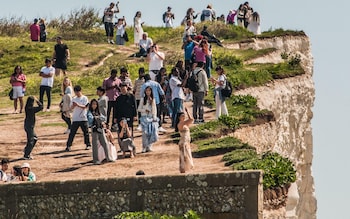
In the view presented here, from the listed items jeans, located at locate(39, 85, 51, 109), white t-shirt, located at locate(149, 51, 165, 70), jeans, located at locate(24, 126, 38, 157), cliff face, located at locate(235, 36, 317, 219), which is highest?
white t-shirt, located at locate(149, 51, 165, 70)

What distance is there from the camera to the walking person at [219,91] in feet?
117

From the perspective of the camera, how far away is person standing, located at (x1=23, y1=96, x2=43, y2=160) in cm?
3005

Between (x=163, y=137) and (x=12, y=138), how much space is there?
3.97 meters

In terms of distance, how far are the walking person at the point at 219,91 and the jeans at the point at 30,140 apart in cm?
645

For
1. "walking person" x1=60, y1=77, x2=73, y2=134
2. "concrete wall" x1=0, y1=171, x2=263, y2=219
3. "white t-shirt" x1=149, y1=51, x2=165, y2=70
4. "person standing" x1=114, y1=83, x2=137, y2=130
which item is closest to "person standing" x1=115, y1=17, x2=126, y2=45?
"white t-shirt" x1=149, y1=51, x2=165, y2=70

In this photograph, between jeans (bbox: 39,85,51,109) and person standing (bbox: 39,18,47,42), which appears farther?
person standing (bbox: 39,18,47,42)

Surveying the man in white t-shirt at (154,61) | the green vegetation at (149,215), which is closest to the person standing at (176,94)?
the man in white t-shirt at (154,61)

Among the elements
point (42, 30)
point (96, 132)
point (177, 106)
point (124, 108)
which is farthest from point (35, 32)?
point (96, 132)

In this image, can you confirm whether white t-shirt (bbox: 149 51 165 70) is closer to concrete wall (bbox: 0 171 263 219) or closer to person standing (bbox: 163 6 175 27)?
concrete wall (bbox: 0 171 263 219)

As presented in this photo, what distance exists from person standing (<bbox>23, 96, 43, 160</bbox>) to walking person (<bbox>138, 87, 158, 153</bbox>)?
8.44ft

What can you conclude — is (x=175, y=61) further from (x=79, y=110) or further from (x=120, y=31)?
(x=79, y=110)

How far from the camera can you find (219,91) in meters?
35.9

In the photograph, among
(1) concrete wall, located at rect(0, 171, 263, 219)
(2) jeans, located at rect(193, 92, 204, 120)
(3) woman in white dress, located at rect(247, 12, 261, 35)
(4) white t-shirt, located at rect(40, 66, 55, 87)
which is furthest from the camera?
(3) woman in white dress, located at rect(247, 12, 261, 35)

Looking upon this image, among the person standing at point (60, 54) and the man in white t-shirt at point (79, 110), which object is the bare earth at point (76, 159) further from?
the person standing at point (60, 54)
